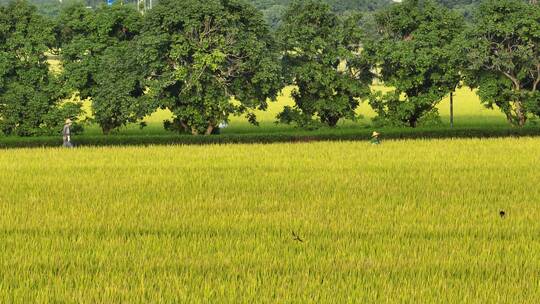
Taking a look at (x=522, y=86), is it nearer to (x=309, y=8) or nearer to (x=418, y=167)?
(x=309, y=8)

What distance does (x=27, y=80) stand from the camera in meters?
46.8

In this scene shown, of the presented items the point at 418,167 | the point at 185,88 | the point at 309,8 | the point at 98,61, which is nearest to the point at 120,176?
the point at 418,167

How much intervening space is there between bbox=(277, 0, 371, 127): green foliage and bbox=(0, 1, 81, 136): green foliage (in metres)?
11.5

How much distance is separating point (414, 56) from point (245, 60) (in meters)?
9.26

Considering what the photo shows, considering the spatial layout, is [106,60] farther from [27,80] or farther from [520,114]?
[520,114]

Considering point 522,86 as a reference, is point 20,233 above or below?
below

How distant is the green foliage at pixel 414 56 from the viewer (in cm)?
4716

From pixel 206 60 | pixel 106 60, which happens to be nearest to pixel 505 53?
pixel 206 60

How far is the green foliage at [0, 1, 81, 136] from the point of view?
45531 mm

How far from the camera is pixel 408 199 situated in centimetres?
2064

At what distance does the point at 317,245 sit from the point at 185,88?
93.9ft

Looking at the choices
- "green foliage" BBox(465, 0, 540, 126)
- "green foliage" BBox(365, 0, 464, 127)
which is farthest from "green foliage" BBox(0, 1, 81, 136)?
"green foliage" BBox(465, 0, 540, 126)

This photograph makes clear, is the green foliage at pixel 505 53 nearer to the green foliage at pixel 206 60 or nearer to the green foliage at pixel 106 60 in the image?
the green foliage at pixel 206 60

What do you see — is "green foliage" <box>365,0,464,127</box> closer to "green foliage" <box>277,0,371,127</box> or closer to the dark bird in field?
"green foliage" <box>277,0,371,127</box>
